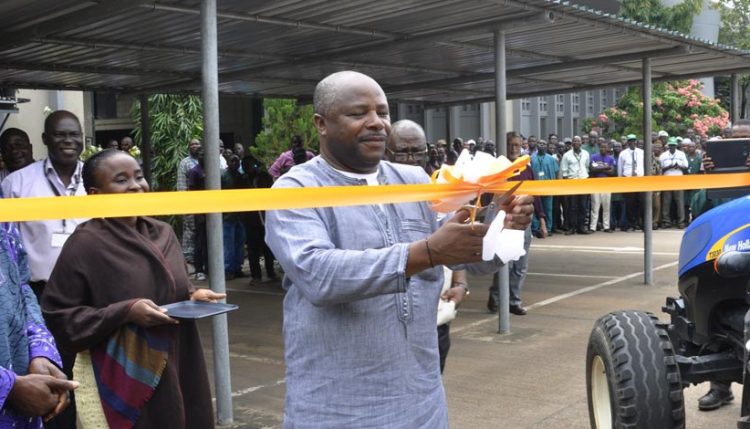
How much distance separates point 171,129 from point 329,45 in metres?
8.80

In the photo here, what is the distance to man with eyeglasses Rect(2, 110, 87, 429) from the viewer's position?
427cm

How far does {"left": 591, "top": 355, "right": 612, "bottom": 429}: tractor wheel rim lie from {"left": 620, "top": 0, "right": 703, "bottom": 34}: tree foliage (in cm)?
2474

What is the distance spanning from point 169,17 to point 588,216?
13.1 meters

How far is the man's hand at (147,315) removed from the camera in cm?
322

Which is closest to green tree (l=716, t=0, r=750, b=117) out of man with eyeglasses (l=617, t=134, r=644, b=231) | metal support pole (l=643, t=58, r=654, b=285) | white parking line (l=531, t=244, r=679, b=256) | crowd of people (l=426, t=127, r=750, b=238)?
crowd of people (l=426, t=127, r=750, b=238)

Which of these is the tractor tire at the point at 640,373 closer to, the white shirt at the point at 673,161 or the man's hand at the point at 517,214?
the man's hand at the point at 517,214

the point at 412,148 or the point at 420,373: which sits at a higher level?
the point at 412,148

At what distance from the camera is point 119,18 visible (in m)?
6.93

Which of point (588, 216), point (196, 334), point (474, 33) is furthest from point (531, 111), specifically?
point (196, 334)

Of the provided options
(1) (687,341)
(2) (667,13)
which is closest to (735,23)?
(2) (667,13)

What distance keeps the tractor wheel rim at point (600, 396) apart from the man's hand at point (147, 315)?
2472 mm

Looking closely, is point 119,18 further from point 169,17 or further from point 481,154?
point 481,154

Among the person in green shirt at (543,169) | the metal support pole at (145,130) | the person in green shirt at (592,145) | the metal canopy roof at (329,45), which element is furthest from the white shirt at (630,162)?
the metal support pole at (145,130)

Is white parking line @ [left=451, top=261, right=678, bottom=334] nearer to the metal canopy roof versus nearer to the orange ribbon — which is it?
the metal canopy roof
